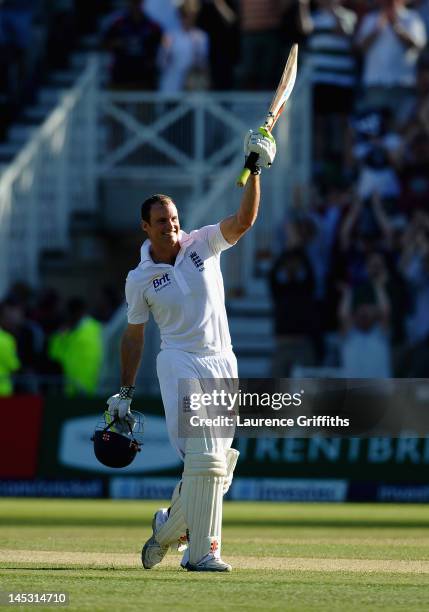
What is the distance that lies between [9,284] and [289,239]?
10.6 feet

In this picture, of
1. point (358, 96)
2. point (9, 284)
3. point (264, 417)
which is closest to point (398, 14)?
point (358, 96)

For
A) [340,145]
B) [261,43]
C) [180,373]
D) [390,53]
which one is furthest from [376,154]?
[180,373]

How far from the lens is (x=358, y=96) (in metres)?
18.4

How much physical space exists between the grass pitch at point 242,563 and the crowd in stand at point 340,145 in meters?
2.52

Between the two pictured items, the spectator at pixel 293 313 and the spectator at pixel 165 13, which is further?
the spectator at pixel 165 13

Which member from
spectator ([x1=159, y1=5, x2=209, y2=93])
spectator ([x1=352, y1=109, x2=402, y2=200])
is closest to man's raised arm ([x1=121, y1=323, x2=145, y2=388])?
spectator ([x1=352, y1=109, x2=402, y2=200])

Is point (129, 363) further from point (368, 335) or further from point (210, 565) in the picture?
point (368, 335)

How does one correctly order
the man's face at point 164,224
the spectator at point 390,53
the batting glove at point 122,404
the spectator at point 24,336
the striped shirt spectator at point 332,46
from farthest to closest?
the striped shirt spectator at point 332,46, the spectator at point 390,53, the spectator at point 24,336, the batting glove at point 122,404, the man's face at point 164,224

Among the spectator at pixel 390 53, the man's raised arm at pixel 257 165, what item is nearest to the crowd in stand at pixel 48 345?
the spectator at pixel 390 53

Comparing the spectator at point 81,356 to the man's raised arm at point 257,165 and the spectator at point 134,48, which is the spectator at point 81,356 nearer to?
the spectator at point 134,48

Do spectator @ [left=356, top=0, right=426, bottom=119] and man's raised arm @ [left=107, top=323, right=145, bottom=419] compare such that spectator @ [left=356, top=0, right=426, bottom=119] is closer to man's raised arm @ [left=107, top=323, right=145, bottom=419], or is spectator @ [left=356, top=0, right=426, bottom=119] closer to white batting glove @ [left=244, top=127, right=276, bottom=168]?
man's raised arm @ [left=107, top=323, right=145, bottom=419]

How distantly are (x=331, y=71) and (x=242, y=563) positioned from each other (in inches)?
421

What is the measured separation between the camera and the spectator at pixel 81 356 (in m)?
16.1

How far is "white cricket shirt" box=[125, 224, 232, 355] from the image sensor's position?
27.0 feet
